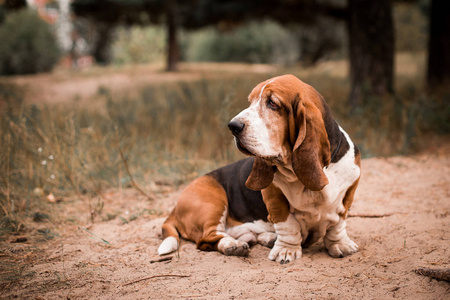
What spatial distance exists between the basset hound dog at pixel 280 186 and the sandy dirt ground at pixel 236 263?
0.16 meters

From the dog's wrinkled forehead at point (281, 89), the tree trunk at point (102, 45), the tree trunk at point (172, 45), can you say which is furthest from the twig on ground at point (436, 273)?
the tree trunk at point (102, 45)

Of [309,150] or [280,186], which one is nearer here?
[309,150]

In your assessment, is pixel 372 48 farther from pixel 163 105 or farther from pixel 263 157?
pixel 263 157

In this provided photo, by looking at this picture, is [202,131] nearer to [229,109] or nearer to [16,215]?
[229,109]

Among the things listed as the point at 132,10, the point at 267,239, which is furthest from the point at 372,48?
the point at 132,10

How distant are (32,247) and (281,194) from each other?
2.25m

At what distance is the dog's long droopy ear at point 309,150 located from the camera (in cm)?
240

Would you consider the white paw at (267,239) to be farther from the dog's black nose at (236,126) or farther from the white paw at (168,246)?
the dog's black nose at (236,126)

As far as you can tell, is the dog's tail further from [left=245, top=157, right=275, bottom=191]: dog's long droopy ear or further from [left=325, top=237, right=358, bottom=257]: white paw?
[left=325, top=237, right=358, bottom=257]: white paw

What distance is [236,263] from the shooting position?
2922 mm

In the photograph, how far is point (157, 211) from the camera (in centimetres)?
426

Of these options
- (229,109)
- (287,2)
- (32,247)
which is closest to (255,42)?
(287,2)

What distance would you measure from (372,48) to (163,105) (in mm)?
4442

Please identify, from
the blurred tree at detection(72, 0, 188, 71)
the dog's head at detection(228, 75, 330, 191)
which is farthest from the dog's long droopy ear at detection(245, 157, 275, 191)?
the blurred tree at detection(72, 0, 188, 71)
